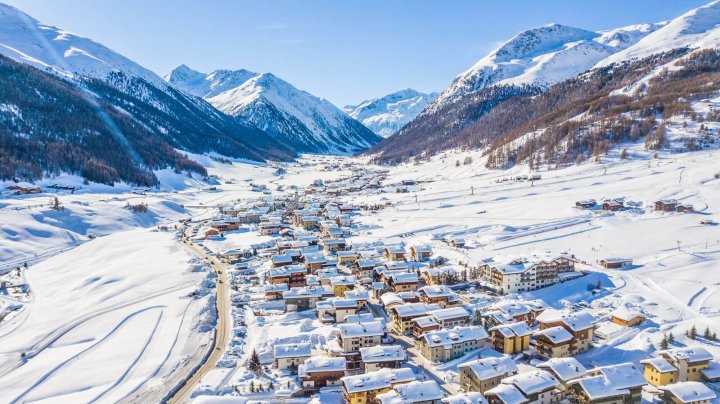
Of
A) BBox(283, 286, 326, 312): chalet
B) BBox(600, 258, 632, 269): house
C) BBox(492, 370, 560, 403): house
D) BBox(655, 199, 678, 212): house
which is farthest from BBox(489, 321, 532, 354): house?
BBox(655, 199, 678, 212): house

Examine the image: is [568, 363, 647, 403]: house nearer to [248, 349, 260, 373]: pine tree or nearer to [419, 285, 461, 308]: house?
[419, 285, 461, 308]: house

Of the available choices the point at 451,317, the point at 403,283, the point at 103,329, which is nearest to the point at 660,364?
the point at 451,317

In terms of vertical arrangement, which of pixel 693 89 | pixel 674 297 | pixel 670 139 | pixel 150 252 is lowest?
pixel 674 297

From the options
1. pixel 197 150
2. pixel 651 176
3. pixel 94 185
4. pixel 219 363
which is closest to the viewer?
pixel 219 363

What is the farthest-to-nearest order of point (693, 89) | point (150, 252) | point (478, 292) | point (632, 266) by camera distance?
point (693, 89) → point (150, 252) → point (632, 266) → point (478, 292)

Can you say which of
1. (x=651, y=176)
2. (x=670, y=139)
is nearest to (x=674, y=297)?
(x=651, y=176)

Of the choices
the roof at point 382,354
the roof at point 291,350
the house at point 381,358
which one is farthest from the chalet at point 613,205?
the roof at point 291,350

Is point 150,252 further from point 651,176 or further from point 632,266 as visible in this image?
point 651,176

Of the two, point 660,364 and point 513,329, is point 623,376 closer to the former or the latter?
point 660,364
